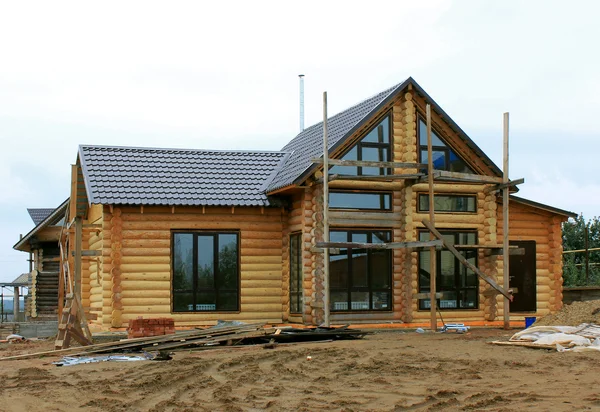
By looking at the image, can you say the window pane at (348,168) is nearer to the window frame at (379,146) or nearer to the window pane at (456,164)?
the window frame at (379,146)

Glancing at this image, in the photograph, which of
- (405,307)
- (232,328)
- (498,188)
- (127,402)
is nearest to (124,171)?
(232,328)

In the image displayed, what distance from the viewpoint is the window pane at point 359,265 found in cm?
1989

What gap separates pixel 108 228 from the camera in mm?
19844

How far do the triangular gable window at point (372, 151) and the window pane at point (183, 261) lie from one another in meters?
4.00

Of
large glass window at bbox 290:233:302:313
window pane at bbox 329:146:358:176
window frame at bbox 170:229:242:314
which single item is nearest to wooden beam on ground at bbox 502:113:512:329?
window pane at bbox 329:146:358:176

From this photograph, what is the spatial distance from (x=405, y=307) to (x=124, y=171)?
778 cm

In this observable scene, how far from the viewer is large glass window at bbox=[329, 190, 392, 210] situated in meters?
19.9

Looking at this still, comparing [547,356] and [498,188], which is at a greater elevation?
[498,188]

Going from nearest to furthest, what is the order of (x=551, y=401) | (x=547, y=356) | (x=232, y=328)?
(x=551, y=401) < (x=547, y=356) < (x=232, y=328)

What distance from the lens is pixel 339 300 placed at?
19781 millimetres

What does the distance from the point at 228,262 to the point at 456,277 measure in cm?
570

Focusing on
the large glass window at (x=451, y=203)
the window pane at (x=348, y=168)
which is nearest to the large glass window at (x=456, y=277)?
the large glass window at (x=451, y=203)

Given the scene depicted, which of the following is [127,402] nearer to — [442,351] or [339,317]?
[442,351]

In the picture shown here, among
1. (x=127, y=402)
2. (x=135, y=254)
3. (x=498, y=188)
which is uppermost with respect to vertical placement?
(x=498, y=188)
